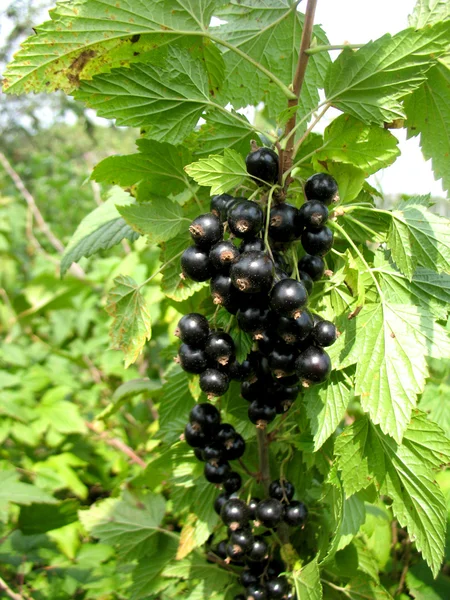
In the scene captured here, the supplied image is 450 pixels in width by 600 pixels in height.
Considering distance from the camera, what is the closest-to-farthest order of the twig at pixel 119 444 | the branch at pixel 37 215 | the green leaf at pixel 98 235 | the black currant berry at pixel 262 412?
the black currant berry at pixel 262 412, the green leaf at pixel 98 235, the twig at pixel 119 444, the branch at pixel 37 215

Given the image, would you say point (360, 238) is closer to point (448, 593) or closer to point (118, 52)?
point (118, 52)

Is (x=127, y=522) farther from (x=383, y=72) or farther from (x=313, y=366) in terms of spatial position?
(x=383, y=72)

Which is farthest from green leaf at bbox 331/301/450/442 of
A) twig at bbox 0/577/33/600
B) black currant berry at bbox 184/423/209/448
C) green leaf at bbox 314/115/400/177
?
twig at bbox 0/577/33/600

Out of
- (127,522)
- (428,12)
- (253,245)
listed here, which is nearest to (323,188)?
(253,245)

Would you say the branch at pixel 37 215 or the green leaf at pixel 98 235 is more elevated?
the branch at pixel 37 215

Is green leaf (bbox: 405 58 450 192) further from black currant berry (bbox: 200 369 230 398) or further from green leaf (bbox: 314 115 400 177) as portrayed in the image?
black currant berry (bbox: 200 369 230 398)

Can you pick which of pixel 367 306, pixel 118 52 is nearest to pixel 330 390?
pixel 367 306

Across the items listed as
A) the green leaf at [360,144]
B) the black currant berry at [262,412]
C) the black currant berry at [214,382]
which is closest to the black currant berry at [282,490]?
the black currant berry at [262,412]

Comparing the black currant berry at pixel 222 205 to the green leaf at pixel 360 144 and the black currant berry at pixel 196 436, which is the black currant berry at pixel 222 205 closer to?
the green leaf at pixel 360 144
